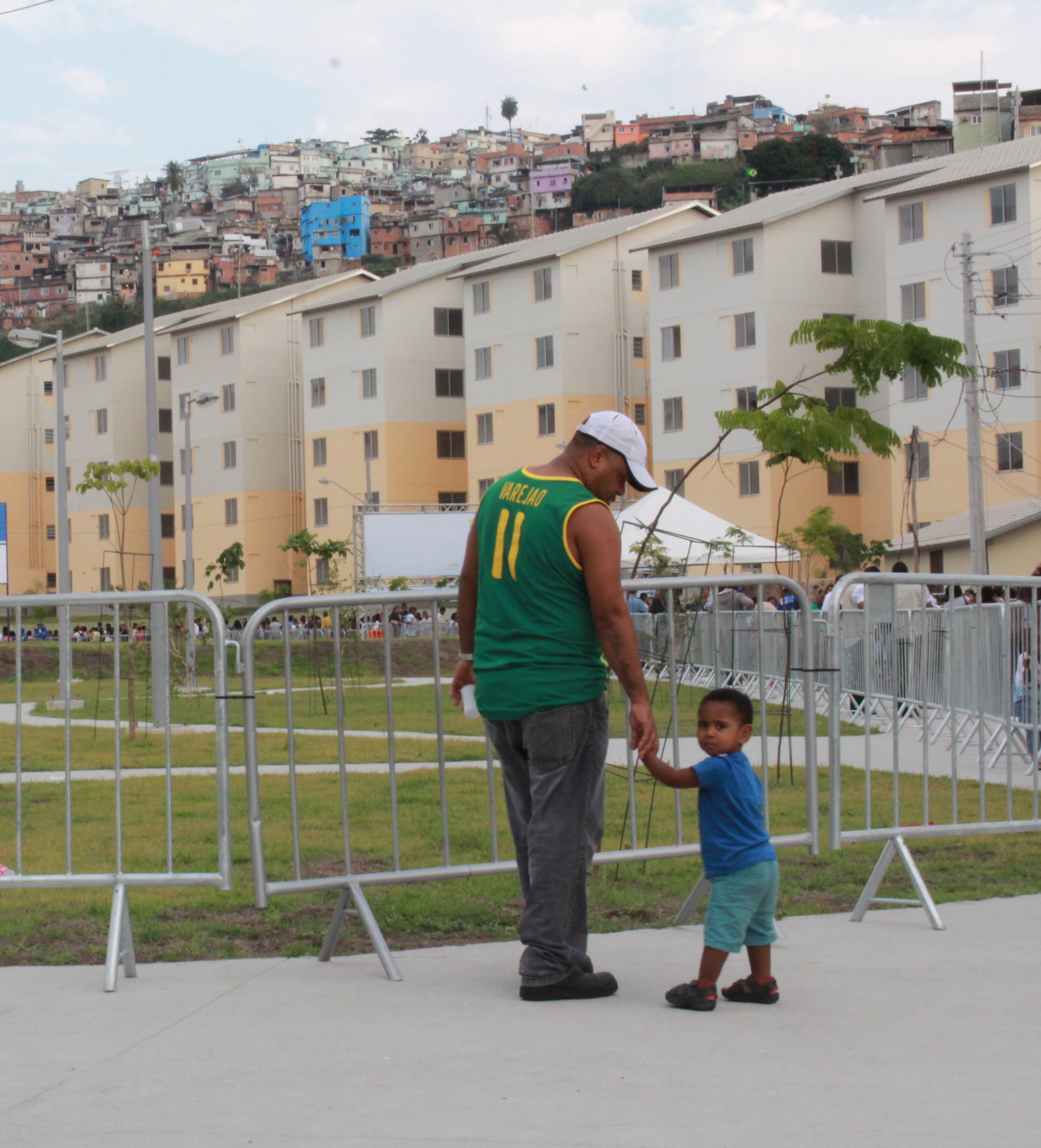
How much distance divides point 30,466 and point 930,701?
79.0 meters

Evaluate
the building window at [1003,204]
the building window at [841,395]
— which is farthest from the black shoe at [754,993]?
the building window at [1003,204]

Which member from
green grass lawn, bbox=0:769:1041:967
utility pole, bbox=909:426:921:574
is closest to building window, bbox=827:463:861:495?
utility pole, bbox=909:426:921:574

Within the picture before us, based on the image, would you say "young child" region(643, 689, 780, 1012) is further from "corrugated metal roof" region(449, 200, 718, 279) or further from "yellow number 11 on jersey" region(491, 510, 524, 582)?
"corrugated metal roof" region(449, 200, 718, 279)

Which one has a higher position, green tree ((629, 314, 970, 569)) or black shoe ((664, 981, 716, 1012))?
green tree ((629, 314, 970, 569))

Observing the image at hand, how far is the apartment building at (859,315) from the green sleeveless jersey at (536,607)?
4173cm

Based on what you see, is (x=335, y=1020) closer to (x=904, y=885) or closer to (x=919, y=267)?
(x=904, y=885)

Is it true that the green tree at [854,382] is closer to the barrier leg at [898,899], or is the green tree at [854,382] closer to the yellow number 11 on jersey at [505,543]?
the barrier leg at [898,899]

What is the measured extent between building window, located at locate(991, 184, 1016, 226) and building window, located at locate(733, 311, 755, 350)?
334 inches

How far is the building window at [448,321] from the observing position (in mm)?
66125

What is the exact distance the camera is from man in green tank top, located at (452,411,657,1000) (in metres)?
5.39

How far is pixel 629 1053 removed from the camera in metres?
4.75

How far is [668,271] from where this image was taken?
5684cm

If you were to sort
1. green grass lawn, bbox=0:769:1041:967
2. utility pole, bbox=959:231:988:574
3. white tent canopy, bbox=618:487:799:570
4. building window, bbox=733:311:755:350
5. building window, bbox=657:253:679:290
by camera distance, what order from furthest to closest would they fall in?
building window, bbox=657:253:679:290, building window, bbox=733:311:755:350, utility pole, bbox=959:231:988:574, white tent canopy, bbox=618:487:799:570, green grass lawn, bbox=0:769:1041:967

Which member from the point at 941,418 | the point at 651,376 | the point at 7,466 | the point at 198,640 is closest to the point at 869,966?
the point at 198,640
